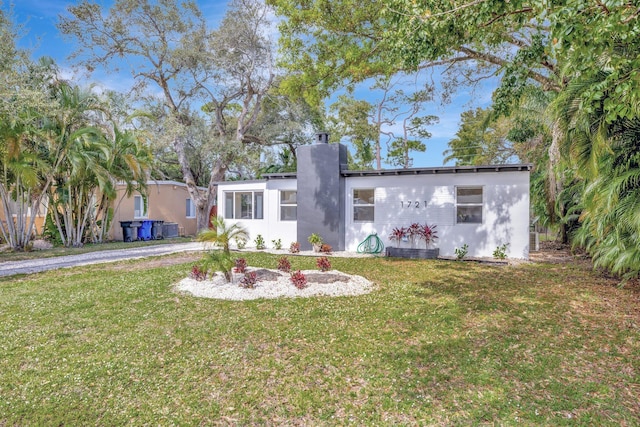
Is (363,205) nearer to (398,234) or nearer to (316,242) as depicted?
(398,234)

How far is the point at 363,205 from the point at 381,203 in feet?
2.28

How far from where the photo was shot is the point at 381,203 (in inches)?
471

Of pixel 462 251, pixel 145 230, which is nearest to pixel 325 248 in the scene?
pixel 462 251

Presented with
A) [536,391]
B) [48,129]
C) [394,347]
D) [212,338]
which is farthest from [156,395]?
[48,129]

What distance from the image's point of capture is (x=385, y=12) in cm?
580

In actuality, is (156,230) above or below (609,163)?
below

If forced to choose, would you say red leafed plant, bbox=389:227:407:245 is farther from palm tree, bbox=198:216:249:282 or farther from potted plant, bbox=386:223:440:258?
palm tree, bbox=198:216:249:282

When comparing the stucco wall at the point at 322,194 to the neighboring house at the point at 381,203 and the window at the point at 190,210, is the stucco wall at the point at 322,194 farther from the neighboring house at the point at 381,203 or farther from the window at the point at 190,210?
the window at the point at 190,210

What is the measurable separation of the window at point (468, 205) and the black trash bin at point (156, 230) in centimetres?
1440

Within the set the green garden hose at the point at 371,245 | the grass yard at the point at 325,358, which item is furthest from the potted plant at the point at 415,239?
the grass yard at the point at 325,358

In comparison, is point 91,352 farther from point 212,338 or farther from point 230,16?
point 230,16

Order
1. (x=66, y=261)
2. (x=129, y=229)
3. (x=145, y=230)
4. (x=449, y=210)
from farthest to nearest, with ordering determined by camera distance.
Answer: (x=145, y=230)
(x=129, y=229)
(x=449, y=210)
(x=66, y=261)

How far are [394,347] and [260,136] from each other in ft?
59.5

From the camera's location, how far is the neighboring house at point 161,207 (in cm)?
1725
